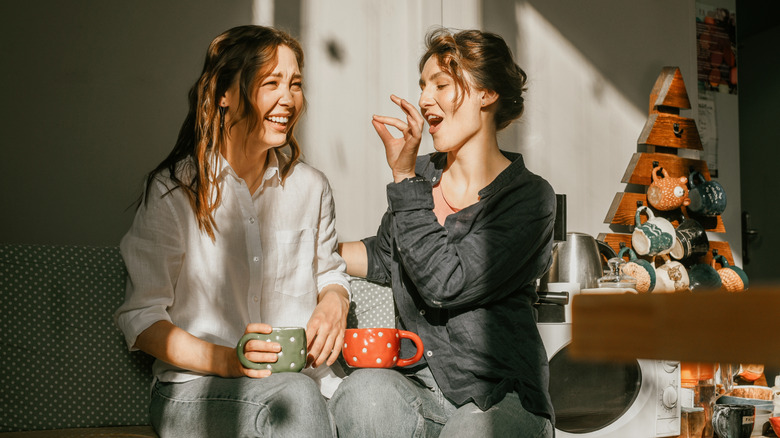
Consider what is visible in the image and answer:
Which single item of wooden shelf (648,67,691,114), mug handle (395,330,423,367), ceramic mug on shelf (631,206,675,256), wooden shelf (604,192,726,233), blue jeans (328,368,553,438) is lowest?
blue jeans (328,368,553,438)

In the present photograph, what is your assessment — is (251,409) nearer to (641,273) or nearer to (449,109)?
(449,109)

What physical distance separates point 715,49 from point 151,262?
296 cm

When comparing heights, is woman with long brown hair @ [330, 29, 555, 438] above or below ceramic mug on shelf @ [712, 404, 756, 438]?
above

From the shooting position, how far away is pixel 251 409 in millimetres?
1193

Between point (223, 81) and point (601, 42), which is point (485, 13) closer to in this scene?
point (601, 42)

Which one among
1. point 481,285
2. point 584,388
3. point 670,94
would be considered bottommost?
point 584,388

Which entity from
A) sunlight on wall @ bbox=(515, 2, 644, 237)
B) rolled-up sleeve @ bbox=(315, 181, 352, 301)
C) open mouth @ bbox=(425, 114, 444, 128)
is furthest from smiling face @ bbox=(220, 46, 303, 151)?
sunlight on wall @ bbox=(515, 2, 644, 237)

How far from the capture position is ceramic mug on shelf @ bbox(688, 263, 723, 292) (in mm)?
2803

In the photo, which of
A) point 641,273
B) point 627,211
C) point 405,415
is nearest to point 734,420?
point 641,273

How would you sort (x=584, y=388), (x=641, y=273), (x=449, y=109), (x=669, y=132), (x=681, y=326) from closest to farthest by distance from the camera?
1. (x=681, y=326)
2. (x=449, y=109)
3. (x=584, y=388)
4. (x=641, y=273)
5. (x=669, y=132)

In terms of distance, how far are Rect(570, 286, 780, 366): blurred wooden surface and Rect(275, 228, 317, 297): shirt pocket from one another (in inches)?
45.0

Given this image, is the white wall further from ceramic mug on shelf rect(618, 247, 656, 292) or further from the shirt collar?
the shirt collar

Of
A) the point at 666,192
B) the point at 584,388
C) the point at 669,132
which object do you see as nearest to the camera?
the point at 584,388

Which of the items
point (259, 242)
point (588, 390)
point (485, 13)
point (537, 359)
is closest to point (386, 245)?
point (259, 242)
